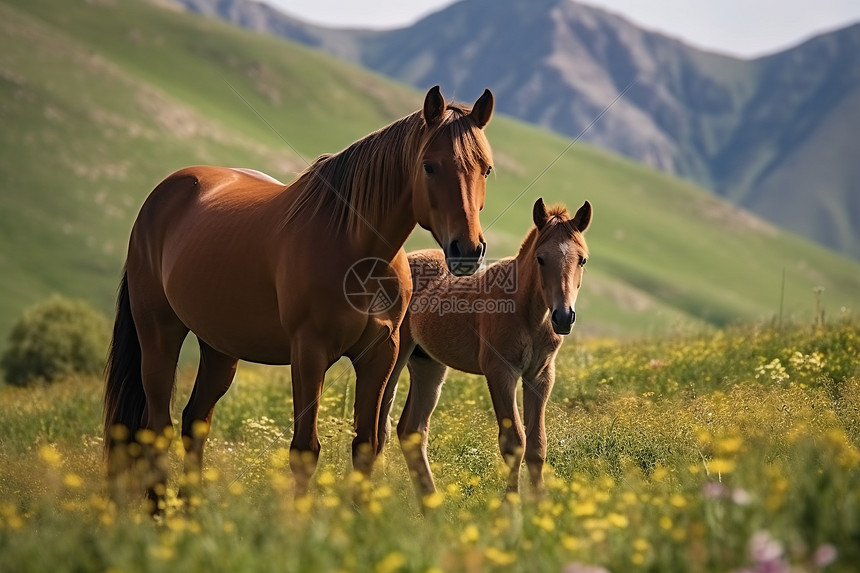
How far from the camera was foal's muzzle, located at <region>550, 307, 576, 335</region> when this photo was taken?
6418mm

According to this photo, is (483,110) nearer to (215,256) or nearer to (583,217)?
(583,217)

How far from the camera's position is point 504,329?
23.8ft

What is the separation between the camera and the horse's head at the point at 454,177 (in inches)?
201

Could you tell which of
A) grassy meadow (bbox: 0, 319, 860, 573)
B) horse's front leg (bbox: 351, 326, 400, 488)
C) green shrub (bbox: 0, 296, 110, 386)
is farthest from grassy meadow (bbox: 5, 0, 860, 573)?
green shrub (bbox: 0, 296, 110, 386)

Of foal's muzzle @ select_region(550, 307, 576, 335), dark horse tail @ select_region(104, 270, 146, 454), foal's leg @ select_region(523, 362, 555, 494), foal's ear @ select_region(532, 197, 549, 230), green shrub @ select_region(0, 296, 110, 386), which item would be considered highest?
foal's ear @ select_region(532, 197, 549, 230)

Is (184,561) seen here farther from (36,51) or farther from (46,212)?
(36,51)

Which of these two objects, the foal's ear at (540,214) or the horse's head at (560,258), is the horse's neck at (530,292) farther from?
the foal's ear at (540,214)

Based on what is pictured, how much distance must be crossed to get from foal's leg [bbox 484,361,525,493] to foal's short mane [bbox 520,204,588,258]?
42.1 inches

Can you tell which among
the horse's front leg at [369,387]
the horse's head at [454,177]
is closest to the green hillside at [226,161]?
the horse's front leg at [369,387]

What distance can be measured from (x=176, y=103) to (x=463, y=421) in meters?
93.8

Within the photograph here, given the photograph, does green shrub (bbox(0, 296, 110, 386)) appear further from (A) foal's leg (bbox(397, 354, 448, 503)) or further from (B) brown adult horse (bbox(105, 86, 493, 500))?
(B) brown adult horse (bbox(105, 86, 493, 500))

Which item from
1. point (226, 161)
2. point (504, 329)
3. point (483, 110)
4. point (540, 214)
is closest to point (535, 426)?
point (504, 329)

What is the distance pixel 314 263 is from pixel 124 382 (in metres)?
2.75

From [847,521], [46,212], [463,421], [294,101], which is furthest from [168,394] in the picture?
[294,101]
